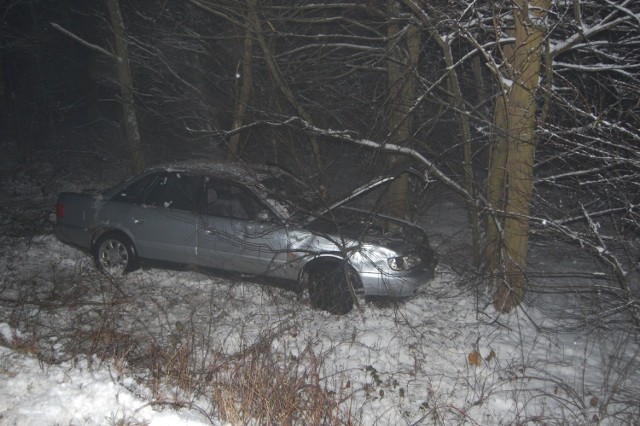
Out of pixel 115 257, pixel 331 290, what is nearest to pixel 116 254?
pixel 115 257

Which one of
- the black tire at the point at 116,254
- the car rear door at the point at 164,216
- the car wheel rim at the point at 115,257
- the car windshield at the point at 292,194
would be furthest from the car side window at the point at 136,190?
the car windshield at the point at 292,194

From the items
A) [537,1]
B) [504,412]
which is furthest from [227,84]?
[504,412]

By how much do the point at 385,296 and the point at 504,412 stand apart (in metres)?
2.05

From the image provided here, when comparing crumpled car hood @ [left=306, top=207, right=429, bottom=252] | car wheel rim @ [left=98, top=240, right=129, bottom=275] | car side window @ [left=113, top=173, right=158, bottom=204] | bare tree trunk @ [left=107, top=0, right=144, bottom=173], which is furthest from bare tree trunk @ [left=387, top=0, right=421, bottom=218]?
bare tree trunk @ [left=107, top=0, right=144, bottom=173]

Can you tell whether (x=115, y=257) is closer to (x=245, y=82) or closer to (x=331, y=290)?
(x=331, y=290)

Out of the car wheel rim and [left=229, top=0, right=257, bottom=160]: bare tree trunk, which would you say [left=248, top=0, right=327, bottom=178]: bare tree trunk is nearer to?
[left=229, top=0, right=257, bottom=160]: bare tree trunk

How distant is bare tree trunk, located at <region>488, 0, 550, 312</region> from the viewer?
5871 millimetres

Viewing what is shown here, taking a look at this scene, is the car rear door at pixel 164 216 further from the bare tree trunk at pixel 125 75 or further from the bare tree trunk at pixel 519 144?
the bare tree trunk at pixel 125 75

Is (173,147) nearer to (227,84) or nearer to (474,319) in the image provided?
(227,84)

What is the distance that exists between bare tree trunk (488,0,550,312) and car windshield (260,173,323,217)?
216cm

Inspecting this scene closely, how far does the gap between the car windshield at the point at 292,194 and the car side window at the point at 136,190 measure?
1.53 metres

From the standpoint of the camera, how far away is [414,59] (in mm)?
7762

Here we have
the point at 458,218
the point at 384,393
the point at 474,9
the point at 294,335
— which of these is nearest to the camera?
the point at 384,393

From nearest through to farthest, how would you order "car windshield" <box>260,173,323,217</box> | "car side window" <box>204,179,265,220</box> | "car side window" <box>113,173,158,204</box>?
"car windshield" <box>260,173,323,217</box>, "car side window" <box>204,179,265,220</box>, "car side window" <box>113,173,158,204</box>
